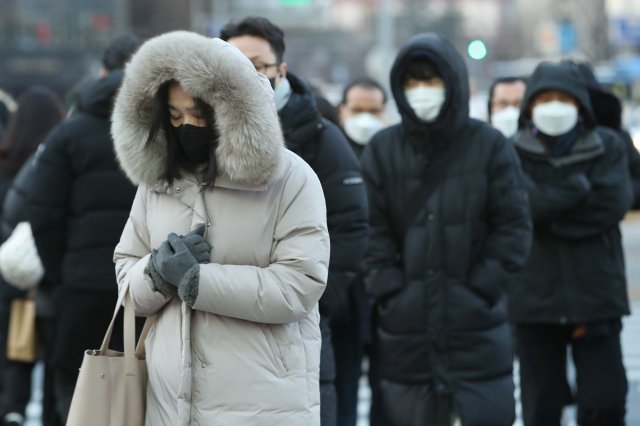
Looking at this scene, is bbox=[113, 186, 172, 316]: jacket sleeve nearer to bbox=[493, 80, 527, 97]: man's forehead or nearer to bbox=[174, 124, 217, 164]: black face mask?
bbox=[174, 124, 217, 164]: black face mask

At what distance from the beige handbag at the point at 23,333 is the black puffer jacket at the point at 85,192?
151cm

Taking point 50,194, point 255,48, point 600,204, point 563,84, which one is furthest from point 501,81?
point 255,48

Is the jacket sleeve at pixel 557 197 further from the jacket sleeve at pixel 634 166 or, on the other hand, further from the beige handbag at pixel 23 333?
the beige handbag at pixel 23 333

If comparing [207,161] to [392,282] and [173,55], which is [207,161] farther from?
[392,282]

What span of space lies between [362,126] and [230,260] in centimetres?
585

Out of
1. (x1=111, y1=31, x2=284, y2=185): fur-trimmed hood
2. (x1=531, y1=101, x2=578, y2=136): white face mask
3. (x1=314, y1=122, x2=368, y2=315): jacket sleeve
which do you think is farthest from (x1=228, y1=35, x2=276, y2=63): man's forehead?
(x1=531, y1=101, x2=578, y2=136): white face mask

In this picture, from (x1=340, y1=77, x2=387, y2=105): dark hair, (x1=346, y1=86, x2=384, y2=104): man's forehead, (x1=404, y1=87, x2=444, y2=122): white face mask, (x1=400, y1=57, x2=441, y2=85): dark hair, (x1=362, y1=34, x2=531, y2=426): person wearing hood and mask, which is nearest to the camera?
(x1=362, y1=34, x2=531, y2=426): person wearing hood and mask

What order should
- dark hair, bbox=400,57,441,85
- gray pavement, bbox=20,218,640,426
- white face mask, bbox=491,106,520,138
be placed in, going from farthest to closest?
white face mask, bbox=491,106,520,138 < gray pavement, bbox=20,218,640,426 < dark hair, bbox=400,57,441,85

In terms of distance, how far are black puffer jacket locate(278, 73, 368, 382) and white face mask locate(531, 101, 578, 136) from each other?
1776 mm

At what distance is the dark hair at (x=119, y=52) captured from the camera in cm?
707

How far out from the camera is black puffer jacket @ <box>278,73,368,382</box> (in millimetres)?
5953

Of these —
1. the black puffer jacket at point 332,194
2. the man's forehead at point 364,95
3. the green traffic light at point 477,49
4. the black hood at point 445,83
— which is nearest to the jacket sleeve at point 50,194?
the black puffer jacket at point 332,194

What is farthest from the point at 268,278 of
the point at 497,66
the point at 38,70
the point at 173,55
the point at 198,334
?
the point at 497,66

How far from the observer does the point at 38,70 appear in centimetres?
4447
